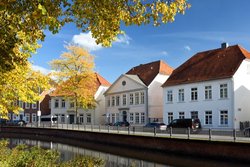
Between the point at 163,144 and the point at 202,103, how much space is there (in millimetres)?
15300

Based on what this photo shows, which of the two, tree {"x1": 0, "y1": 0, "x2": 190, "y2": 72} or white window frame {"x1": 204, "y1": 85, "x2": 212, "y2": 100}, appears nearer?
tree {"x1": 0, "y1": 0, "x2": 190, "y2": 72}

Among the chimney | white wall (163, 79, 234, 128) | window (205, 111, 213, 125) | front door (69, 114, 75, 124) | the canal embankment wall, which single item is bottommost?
the canal embankment wall

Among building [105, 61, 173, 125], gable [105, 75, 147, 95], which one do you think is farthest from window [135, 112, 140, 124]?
gable [105, 75, 147, 95]

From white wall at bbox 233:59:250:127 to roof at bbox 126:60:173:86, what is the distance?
A: 52.8ft

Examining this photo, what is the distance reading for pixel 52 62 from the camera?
55.0 m

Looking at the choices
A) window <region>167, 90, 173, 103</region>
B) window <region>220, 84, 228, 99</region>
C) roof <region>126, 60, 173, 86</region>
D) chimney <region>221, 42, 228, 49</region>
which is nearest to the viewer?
window <region>220, 84, 228, 99</region>

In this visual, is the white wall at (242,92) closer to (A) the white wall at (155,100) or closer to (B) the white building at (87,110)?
(A) the white wall at (155,100)

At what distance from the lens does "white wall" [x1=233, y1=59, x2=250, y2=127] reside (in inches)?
1506

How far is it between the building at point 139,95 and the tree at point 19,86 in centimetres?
3641

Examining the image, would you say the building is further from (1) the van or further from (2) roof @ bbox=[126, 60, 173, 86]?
(1) the van

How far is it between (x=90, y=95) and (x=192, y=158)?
109ft

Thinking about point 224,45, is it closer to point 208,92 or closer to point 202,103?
point 208,92

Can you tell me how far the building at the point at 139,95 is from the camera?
171 feet

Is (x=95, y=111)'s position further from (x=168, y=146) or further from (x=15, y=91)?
(x=15, y=91)
